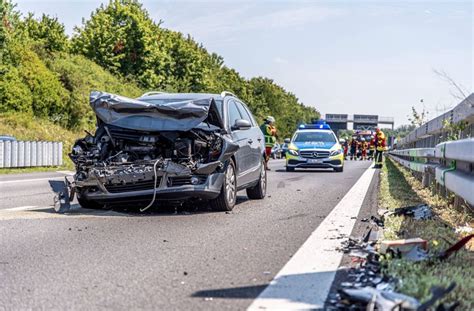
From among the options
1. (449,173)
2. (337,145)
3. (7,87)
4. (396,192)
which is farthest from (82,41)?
(449,173)

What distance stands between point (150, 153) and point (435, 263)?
4.98 m

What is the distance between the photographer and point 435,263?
15.3 ft

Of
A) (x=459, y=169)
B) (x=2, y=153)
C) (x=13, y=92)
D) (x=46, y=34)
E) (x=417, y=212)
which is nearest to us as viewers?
(x=459, y=169)

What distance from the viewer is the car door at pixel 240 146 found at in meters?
9.62

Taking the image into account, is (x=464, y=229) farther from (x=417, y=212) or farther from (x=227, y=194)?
(x=227, y=194)

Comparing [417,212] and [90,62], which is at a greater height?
[90,62]

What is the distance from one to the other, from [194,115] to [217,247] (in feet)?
10.7

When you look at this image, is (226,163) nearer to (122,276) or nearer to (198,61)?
(122,276)

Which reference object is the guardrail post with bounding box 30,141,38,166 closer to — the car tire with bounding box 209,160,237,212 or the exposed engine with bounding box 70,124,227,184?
the exposed engine with bounding box 70,124,227,184

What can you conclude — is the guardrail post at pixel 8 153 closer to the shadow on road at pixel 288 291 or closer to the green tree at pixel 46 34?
the shadow on road at pixel 288 291

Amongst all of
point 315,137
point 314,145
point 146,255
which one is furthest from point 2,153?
point 146,255

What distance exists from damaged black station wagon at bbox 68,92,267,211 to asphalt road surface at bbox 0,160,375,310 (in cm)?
27

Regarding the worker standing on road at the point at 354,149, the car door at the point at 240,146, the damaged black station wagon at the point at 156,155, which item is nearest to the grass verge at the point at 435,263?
the car door at the point at 240,146

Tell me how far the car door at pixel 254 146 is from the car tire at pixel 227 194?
3.62ft
